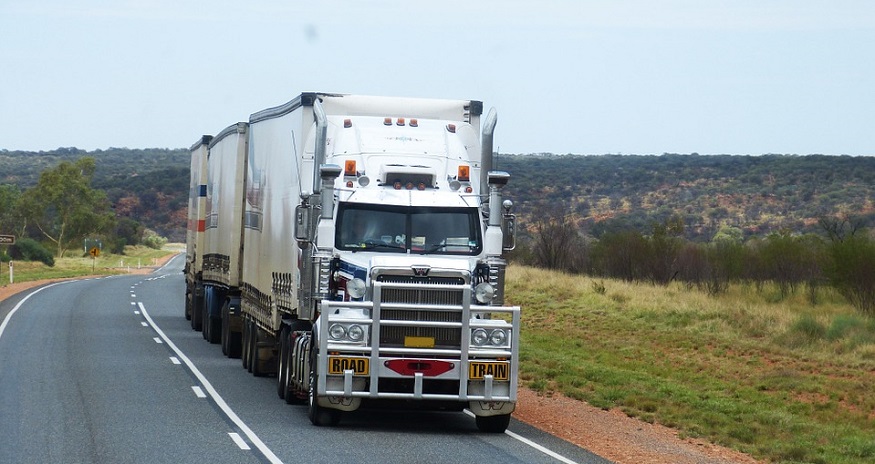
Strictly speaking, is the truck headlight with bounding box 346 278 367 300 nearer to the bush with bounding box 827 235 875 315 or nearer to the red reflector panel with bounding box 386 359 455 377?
the red reflector panel with bounding box 386 359 455 377

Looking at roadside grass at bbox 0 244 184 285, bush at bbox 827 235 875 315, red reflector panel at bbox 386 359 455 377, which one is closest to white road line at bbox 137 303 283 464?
red reflector panel at bbox 386 359 455 377

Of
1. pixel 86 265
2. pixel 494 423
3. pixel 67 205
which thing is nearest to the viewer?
pixel 494 423

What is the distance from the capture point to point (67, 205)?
378ft

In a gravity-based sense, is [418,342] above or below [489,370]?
above

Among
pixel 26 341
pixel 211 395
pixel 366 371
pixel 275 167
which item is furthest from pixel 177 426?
pixel 26 341

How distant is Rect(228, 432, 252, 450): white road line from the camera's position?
13.2m

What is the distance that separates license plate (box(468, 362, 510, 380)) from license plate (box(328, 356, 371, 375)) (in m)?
1.18

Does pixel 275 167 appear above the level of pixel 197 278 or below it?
above

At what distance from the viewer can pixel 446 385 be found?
14.9 m

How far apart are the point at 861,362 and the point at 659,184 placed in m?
85.7

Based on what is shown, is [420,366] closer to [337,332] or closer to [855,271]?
[337,332]

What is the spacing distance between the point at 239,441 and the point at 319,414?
1659 mm

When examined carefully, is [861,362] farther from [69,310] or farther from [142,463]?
[69,310]

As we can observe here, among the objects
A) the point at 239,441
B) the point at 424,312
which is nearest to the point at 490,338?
the point at 424,312
